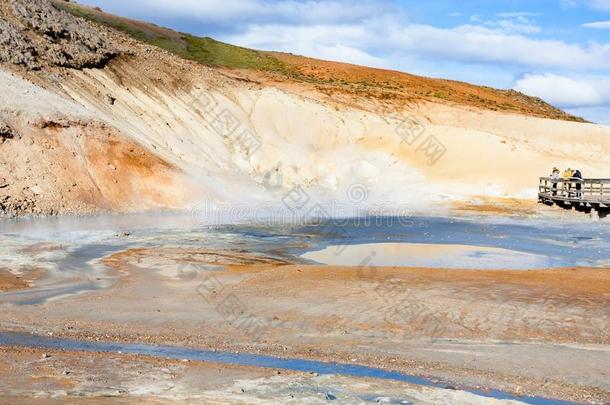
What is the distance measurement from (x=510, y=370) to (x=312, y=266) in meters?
9.58

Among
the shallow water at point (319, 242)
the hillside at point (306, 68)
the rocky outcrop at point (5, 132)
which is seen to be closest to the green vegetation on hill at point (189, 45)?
the hillside at point (306, 68)

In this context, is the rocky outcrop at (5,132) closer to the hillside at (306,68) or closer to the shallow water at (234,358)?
the shallow water at (234,358)

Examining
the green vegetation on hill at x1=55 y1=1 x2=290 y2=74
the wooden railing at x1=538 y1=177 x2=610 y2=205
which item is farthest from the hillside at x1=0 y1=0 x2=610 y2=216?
the green vegetation on hill at x1=55 y1=1 x2=290 y2=74

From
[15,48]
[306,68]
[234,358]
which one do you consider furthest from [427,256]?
[306,68]

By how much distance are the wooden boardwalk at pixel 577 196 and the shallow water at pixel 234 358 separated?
27.8 meters

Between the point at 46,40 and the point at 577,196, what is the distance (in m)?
27.4

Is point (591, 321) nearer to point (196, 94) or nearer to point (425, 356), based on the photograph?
point (425, 356)

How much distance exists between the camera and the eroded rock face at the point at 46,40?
4156 cm

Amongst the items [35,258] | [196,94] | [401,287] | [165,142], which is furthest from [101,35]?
[401,287]

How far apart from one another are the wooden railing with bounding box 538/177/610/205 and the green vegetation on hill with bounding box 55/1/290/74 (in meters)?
35.4

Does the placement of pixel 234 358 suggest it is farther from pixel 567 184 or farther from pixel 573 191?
pixel 567 184

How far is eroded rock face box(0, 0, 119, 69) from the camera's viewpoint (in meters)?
41.6

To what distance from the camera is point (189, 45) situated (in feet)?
260

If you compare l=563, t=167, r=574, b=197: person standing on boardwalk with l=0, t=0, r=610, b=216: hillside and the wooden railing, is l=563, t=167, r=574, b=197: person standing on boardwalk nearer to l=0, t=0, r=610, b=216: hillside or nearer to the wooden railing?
the wooden railing
